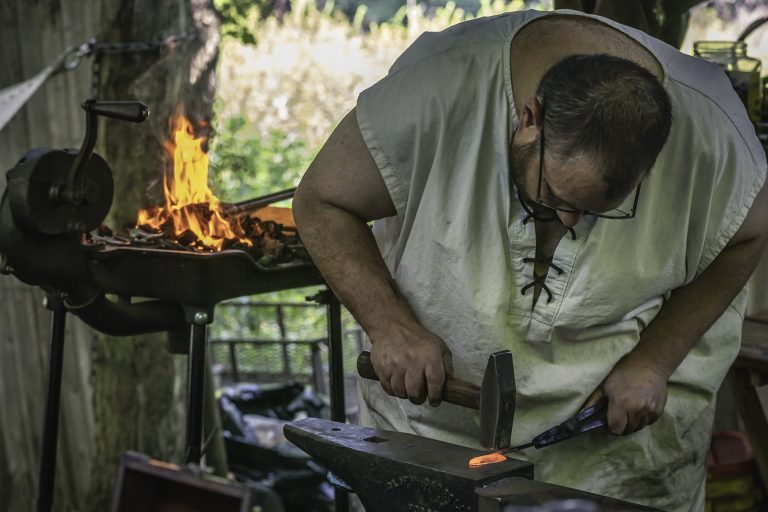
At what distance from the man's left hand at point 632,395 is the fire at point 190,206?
1367 millimetres

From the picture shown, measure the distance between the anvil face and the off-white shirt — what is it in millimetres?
393

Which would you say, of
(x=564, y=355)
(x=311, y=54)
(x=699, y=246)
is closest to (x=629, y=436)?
(x=564, y=355)

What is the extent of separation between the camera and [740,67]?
3725 mm

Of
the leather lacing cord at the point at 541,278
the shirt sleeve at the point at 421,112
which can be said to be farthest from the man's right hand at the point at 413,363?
the shirt sleeve at the point at 421,112

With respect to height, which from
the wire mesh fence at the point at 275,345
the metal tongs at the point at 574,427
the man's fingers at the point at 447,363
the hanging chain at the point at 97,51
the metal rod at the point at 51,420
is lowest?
the wire mesh fence at the point at 275,345

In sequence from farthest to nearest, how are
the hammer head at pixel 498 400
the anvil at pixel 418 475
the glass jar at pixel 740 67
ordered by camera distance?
1. the glass jar at pixel 740 67
2. the hammer head at pixel 498 400
3. the anvil at pixel 418 475

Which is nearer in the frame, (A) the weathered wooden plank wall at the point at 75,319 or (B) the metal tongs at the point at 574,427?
(B) the metal tongs at the point at 574,427

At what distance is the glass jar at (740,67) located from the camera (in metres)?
3.54

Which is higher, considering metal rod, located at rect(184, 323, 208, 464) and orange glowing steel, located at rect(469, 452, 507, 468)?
orange glowing steel, located at rect(469, 452, 507, 468)

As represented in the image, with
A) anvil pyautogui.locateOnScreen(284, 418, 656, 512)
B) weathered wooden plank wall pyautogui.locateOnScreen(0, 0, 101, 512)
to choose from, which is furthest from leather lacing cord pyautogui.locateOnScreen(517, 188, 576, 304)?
weathered wooden plank wall pyautogui.locateOnScreen(0, 0, 101, 512)

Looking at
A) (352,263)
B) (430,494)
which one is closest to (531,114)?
(352,263)

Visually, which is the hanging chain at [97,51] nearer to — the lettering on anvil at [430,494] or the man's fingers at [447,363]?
the man's fingers at [447,363]

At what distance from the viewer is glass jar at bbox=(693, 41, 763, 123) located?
11.6 ft

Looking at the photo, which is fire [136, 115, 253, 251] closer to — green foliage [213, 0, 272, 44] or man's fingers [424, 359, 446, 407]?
man's fingers [424, 359, 446, 407]
